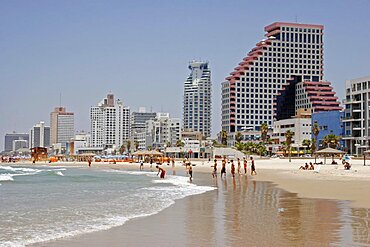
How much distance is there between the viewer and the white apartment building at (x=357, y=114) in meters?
91.4

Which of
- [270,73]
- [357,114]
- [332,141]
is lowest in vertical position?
[332,141]

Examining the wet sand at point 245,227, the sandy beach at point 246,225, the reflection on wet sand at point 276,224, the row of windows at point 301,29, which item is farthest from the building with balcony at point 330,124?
the wet sand at point 245,227

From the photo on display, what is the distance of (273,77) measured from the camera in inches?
7308

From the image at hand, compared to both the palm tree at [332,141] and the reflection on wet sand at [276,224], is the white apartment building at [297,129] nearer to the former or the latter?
the palm tree at [332,141]

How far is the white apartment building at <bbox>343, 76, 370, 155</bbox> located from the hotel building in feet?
228

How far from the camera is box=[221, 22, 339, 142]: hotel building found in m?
174

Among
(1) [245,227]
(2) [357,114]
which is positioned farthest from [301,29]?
(1) [245,227]

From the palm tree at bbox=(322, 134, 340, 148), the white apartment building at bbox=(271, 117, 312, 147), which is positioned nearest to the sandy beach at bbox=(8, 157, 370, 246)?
the palm tree at bbox=(322, 134, 340, 148)

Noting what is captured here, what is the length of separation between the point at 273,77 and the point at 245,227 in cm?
17514

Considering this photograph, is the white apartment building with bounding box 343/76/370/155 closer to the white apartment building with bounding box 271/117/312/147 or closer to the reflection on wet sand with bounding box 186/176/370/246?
the white apartment building with bounding box 271/117/312/147

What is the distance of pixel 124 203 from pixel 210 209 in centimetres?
522

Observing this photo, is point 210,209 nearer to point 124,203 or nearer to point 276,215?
point 276,215

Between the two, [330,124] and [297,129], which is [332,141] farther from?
[297,129]

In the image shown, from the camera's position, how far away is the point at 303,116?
134750 mm
